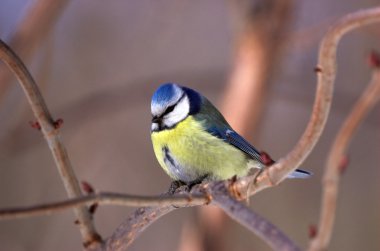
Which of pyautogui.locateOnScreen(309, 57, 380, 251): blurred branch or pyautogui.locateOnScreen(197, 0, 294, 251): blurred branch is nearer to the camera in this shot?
pyautogui.locateOnScreen(309, 57, 380, 251): blurred branch

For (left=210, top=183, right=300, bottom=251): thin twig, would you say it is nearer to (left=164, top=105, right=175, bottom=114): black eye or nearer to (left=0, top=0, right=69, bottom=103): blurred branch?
(left=164, top=105, right=175, bottom=114): black eye

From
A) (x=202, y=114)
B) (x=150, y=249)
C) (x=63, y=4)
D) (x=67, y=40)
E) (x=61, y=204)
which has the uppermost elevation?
(x=67, y=40)

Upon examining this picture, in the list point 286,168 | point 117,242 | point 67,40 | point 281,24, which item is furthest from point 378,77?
point 67,40

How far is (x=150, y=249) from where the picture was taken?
3832 millimetres

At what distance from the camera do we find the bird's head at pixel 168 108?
205 centimetres

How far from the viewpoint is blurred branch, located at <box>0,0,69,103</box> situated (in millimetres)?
2570

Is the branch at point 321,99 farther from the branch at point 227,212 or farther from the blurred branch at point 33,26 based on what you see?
the blurred branch at point 33,26

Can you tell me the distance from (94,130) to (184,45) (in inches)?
43.0

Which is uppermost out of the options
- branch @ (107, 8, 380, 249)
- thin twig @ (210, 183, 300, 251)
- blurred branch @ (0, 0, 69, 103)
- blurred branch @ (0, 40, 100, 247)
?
blurred branch @ (0, 0, 69, 103)

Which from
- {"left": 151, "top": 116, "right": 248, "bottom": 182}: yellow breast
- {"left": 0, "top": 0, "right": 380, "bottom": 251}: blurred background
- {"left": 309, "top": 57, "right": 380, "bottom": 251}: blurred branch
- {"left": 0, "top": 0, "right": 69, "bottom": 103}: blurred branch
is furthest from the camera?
{"left": 0, "top": 0, "right": 380, "bottom": 251}: blurred background

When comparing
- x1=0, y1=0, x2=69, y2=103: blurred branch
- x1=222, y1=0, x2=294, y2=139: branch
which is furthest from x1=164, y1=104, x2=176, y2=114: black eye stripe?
x1=222, y1=0, x2=294, y2=139: branch

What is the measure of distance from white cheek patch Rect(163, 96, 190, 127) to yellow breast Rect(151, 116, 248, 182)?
2 cm

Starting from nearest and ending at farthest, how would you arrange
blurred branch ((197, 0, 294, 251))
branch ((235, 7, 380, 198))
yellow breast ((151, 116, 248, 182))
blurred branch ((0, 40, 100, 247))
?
branch ((235, 7, 380, 198)) < blurred branch ((0, 40, 100, 247)) < yellow breast ((151, 116, 248, 182)) < blurred branch ((197, 0, 294, 251))

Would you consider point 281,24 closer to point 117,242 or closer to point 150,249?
point 150,249
